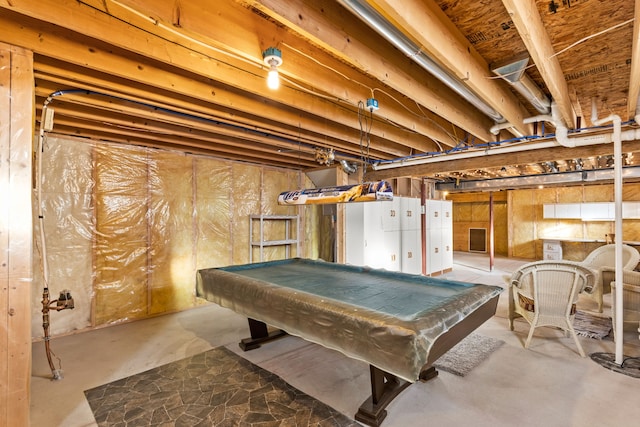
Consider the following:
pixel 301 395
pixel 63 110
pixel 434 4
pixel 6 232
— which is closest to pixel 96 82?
pixel 63 110

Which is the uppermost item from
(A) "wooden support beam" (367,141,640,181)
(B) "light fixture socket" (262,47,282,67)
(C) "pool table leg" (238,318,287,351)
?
(B) "light fixture socket" (262,47,282,67)

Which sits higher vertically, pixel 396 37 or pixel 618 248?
pixel 396 37

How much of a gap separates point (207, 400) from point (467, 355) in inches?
94.8

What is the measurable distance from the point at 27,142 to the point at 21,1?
2.33ft

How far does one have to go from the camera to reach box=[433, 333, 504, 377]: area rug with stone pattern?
2.69m

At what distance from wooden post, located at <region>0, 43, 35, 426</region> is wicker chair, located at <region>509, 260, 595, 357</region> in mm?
4059

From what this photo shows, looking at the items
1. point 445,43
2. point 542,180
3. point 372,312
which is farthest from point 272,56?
point 542,180

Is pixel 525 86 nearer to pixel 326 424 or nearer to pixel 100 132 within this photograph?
pixel 326 424

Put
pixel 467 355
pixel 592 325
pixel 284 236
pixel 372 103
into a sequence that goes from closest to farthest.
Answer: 1. pixel 372 103
2. pixel 467 355
3. pixel 592 325
4. pixel 284 236

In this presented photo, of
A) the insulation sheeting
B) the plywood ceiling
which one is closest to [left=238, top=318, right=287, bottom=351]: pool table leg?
the insulation sheeting

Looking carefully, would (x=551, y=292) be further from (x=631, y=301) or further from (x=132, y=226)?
(x=132, y=226)

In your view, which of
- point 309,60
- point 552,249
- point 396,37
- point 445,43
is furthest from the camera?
point 552,249

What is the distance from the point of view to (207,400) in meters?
2.28

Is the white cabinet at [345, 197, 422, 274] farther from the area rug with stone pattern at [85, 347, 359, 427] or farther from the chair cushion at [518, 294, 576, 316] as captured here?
the area rug with stone pattern at [85, 347, 359, 427]
